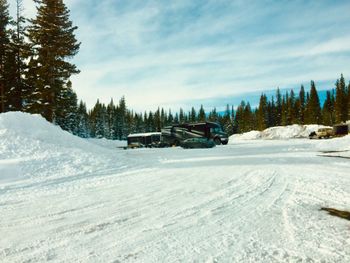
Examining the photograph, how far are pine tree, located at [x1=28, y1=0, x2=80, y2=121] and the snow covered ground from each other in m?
19.9

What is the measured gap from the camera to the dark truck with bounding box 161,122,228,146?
117 feet

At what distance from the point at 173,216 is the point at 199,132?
3059 centimetres

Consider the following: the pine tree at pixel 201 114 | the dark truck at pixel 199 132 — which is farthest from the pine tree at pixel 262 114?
the dark truck at pixel 199 132

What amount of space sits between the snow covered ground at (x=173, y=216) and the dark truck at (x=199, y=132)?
79.3 ft

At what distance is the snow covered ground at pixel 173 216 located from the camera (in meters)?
3.83

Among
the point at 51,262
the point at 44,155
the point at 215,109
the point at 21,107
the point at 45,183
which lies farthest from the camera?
the point at 215,109

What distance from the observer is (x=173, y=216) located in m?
5.45

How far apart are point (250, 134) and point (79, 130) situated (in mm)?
44652

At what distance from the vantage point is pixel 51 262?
355 cm

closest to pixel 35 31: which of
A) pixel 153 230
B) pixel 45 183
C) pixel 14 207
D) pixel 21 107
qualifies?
pixel 21 107

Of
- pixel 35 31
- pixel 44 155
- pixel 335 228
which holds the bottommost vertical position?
pixel 335 228

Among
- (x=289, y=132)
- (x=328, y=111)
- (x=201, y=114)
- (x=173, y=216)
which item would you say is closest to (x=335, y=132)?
(x=289, y=132)

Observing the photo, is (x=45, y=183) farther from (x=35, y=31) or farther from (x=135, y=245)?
(x=35, y=31)

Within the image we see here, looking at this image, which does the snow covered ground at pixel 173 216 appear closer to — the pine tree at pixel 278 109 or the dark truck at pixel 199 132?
the dark truck at pixel 199 132
